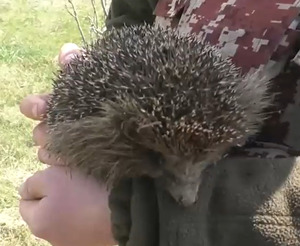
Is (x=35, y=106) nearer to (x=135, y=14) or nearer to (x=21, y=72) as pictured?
(x=135, y=14)

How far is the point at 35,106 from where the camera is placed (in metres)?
1.76

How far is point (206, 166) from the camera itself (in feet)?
4.50

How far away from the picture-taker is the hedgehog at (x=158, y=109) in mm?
1295

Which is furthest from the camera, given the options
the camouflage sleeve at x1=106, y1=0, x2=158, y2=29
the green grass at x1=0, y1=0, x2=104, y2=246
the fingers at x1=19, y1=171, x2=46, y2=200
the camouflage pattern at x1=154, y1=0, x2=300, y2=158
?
the green grass at x1=0, y1=0, x2=104, y2=246

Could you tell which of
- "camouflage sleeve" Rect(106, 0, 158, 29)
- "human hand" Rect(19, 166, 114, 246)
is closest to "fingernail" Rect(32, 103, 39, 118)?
"human hand" Rect(19, 166, 114, 246)

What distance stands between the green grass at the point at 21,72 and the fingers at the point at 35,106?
1.81 meters

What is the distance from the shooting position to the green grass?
3703mm

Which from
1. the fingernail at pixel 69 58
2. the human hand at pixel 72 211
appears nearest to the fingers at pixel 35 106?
the fingernail at pixel 69 58

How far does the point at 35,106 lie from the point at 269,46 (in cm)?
62

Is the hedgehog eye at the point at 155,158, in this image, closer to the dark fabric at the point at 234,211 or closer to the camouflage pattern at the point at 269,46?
the dark fabric at the point at 234,211

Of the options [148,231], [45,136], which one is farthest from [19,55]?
[148,231]

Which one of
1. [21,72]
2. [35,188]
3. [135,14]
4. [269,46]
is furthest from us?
[21,72]

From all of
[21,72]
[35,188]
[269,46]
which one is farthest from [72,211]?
[21,72]

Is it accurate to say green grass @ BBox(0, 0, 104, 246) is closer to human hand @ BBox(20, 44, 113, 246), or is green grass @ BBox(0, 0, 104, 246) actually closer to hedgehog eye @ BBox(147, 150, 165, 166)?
human hand @ BBox(20, 44, 113, 246)
